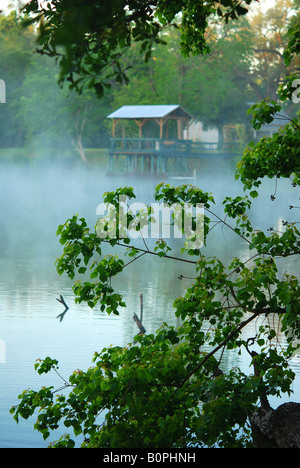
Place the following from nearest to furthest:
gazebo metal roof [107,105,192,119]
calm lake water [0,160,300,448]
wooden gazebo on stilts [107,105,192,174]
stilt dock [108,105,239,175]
→ calm lake water [0,160,300,448], gazebo metal roof [107,105,192,119], wooden gazebo on stilts [107,105,192,174], stilt dock [108,105,239,175]

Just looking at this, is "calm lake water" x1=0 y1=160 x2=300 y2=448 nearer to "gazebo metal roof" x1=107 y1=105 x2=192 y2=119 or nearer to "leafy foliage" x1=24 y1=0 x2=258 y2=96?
"leafy foliage" x1=24 y1=0 x2=258 y2=96

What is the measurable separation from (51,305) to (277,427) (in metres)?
9.13

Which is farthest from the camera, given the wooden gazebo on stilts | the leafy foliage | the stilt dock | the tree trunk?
the stilt dock

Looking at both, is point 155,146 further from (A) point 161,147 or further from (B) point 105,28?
(B) point 105,28

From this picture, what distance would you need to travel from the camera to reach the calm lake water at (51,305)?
30.9 feet

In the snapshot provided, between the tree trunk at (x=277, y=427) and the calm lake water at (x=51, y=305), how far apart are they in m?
2.77

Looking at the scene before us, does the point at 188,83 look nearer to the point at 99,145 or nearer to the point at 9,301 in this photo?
the point at 99,145

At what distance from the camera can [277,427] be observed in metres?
5.48

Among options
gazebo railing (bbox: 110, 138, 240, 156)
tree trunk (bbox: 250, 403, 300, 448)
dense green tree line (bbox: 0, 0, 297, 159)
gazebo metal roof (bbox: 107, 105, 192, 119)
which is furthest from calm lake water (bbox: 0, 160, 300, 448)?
dense green tree line (bbox: 0, 0, 297, 159)

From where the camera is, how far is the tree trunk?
5.28 meters

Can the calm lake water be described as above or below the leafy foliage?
below

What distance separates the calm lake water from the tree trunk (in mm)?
2772

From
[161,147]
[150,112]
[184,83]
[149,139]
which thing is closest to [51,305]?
[149,139]

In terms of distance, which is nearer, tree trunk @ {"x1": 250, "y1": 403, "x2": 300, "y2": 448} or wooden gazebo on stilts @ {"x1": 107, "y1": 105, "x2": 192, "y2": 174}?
tree trunk @ {"x1": 250, "y1": 403, "x2": 300, "y2": 448}
